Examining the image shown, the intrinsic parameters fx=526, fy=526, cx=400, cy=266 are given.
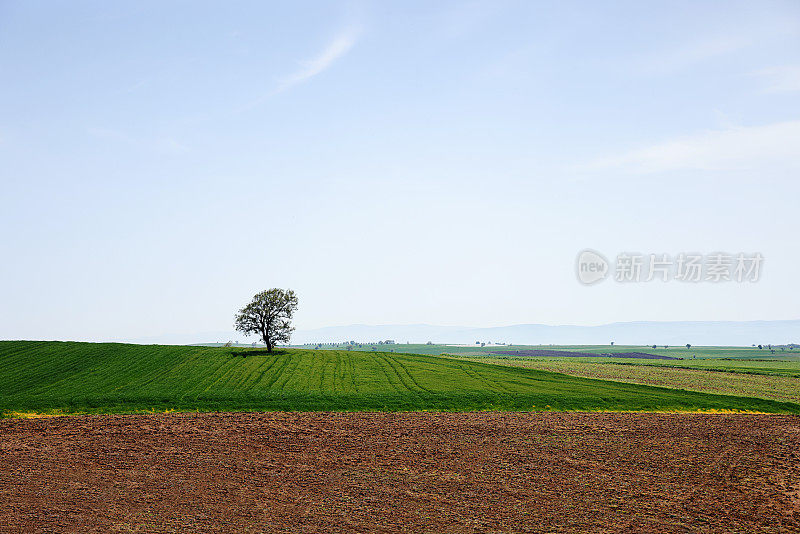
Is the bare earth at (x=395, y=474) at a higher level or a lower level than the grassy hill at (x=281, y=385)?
lower

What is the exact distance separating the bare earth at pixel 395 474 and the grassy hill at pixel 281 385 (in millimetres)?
6075

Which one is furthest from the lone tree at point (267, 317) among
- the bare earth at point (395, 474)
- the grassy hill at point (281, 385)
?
the bare earth at point (395, 474)

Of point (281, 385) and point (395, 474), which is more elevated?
point (281, 385)

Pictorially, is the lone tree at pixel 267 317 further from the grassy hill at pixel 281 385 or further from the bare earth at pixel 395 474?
the bare earth at pixel 395 474

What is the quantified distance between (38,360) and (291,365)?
101 ft

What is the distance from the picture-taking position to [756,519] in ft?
68.0

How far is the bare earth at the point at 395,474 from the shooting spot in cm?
2061

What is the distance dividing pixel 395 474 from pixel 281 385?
2847 cm

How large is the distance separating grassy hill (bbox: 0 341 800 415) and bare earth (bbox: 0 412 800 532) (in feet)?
19.9

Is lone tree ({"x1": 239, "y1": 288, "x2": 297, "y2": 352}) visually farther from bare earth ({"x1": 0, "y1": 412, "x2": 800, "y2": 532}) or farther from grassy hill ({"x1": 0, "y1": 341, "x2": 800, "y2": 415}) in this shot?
bare earth ({"x1": 0, "y1": 412, "x2": 800, "y2": 532})

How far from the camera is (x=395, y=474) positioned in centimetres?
2636

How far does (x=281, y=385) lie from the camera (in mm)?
52344

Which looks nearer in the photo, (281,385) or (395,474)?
(395,474)

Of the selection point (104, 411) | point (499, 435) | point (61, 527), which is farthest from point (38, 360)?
point (499, 435)
